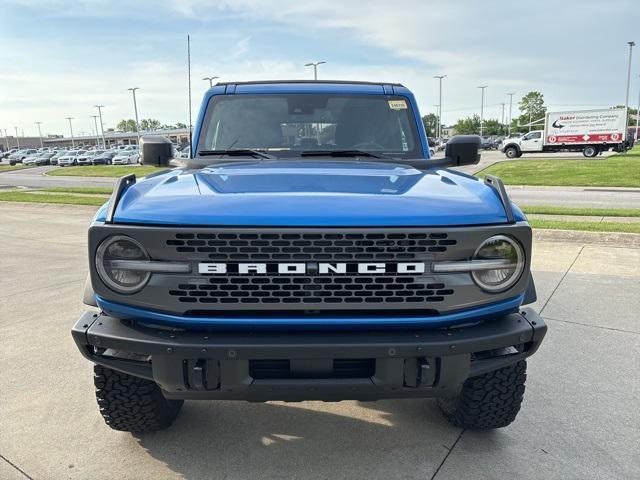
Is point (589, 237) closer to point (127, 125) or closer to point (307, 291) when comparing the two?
point (307, 291)

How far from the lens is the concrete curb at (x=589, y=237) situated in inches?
303

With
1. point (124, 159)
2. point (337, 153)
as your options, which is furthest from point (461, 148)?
point (124, 159)

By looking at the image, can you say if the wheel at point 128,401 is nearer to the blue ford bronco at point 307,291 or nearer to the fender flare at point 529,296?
the blue ford bronco at point 307,291

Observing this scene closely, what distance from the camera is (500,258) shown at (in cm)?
225

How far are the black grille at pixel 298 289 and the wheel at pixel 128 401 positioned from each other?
77 cm

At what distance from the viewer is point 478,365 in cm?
224

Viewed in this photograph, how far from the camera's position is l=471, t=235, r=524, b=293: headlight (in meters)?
2.23

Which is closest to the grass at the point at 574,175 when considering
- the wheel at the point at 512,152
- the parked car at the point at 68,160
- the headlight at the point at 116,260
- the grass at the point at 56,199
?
the grass at the point at 56,199

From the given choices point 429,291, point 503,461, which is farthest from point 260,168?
point 503,461

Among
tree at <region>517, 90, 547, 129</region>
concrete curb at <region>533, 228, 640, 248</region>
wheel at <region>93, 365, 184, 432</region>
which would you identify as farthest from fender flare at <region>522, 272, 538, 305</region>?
tree at <region>517, 90, 547, 129</region>

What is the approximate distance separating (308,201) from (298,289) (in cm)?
38

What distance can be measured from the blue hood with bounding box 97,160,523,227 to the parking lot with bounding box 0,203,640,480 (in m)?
1.31

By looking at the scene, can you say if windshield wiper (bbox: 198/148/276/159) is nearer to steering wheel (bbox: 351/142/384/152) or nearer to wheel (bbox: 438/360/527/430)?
steering wheel (bbox: 351/142/384/152)

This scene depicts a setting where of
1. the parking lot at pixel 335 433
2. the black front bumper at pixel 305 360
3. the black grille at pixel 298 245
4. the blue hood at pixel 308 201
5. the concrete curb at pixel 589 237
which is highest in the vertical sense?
the blue hood at pixel 308 201
